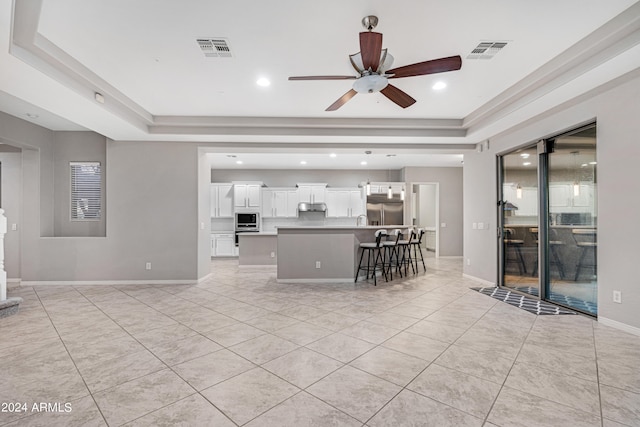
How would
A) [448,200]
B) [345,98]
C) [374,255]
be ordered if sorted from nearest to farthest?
[345,98], [374,255], [448,200]

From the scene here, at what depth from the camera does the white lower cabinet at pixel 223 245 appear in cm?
886

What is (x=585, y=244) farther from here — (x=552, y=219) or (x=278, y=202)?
(x=278, y=202)

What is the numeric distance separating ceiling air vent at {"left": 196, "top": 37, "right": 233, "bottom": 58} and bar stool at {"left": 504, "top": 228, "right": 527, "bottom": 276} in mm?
4947

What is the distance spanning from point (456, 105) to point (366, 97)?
1456 millimetres

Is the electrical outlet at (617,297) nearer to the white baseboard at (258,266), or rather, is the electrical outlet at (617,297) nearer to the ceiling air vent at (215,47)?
the ceiling air vent at (215,47)

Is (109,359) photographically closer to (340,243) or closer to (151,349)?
(151,349)

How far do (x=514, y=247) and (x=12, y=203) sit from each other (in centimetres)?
921

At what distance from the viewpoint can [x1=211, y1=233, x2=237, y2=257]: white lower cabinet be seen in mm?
8859

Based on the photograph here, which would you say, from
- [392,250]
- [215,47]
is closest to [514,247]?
[392,250]

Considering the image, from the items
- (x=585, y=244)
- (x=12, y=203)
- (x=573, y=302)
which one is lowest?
(x=573, y=302)

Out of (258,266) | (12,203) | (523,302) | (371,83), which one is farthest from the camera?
(258,266)

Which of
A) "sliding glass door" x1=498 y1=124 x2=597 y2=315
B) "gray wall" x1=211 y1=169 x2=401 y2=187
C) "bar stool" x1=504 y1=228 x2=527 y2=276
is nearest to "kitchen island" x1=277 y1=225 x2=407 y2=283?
"bar stool" x1=504 y1=228 x2=527 y2=276

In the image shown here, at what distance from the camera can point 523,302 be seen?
4344 mm

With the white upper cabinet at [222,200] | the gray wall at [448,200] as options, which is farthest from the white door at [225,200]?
the gray wall at [448,200]
